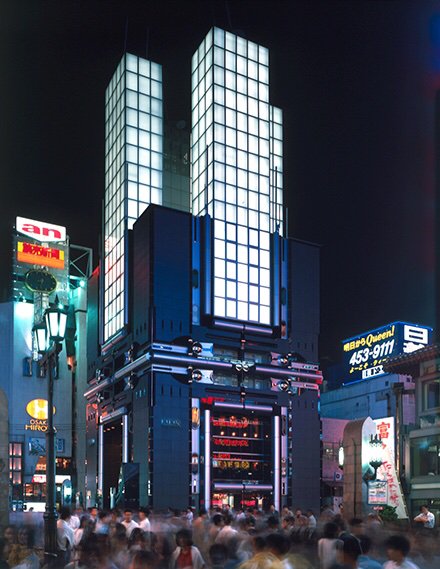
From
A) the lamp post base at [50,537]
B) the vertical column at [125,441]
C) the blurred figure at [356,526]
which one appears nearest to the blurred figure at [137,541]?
the lamp post base at [50,537]

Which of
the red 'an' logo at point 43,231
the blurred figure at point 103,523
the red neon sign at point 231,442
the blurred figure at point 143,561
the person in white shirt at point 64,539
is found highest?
the red 'an' logo at point 43,231

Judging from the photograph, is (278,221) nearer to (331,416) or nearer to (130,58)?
(130,58)

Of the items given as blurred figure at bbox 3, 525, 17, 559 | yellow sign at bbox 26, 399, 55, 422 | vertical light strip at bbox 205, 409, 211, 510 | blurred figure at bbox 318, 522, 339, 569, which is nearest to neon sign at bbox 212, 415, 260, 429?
vertical light strip at bbox 205, 409, 211, 510

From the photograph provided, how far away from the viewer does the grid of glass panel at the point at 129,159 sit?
69.9 metres

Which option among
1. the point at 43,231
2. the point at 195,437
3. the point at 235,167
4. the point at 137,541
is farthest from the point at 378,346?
the point at 137,541

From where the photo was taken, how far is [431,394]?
5022 centimetres

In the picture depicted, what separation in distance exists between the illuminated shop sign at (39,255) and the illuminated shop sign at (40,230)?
5.13 feet

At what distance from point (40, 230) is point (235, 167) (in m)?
28.1

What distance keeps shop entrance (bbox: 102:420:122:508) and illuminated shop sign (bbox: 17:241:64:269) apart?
19382 mm

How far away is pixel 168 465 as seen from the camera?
58844mm

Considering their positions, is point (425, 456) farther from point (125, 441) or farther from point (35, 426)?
point (35, 426)

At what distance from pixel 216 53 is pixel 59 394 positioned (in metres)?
37.1

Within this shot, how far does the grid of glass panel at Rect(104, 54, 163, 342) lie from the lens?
2751 inches

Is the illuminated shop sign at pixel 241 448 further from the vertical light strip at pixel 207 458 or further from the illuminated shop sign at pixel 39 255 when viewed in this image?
the illuminated shop sign at pixel 39 255
